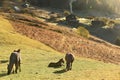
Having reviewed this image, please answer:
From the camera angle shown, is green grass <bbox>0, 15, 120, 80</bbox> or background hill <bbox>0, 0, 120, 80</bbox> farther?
background hill <bbox>0, 0, 120, 80</bbox>

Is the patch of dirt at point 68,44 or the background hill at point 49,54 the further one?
the patch of dirt at point 68,44

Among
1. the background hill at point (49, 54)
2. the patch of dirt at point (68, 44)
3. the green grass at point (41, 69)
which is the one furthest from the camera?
the patch of dirt at point (68, 44)

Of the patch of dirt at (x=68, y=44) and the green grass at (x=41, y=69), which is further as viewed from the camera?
the patch of dirt at (x=68, y=44)

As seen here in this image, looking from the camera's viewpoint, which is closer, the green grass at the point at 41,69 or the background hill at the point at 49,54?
the green grass at the point at 41,69

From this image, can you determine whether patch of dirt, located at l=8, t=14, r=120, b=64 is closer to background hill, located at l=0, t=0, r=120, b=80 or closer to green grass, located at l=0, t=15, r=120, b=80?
background hill, located at l=0, t=0, r=120, b=80

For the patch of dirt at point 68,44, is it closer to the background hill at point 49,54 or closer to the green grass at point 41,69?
the background hill at point 49,54

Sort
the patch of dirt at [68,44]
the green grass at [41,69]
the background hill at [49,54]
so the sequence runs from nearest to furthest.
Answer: the green grass at [41,69], the background hill at [49,54], the patch of dirt at [68,44]

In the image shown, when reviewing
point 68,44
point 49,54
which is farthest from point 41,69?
point 68,44

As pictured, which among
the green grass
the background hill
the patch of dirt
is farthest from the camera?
the patch of dirt

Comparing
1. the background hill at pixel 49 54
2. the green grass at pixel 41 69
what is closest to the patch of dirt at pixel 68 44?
the background hill at pixel 49 54

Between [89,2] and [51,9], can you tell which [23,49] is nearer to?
[51,9]

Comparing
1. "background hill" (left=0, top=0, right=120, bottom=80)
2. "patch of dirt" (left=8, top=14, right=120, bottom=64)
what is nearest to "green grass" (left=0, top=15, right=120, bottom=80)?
"background hill" (left=0, top=0, right=120, bottom=80)

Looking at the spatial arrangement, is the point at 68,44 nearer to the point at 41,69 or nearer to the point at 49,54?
the point at 49,54

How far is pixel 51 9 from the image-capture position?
17575 cm
